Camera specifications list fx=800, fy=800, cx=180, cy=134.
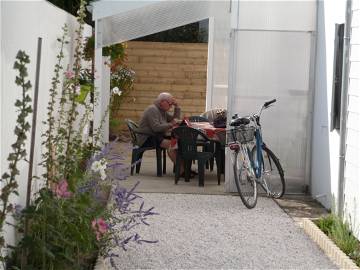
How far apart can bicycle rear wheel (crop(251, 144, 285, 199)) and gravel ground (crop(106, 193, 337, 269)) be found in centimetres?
31

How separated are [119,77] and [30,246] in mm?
11470

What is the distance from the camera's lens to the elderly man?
34.9 ft

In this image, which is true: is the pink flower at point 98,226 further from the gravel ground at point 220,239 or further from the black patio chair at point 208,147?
the black patio chair at point 208,147

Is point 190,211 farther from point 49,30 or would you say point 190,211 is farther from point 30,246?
point 30,246

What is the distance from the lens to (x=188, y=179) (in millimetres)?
10406

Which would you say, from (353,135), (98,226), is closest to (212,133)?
(353,135)

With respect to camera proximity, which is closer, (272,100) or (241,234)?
(241,234)

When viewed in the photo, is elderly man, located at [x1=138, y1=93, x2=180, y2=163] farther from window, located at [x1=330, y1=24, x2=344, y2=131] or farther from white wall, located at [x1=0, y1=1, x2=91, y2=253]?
white wall, located at [x1=0, y1=1, x2=91, y2=253]

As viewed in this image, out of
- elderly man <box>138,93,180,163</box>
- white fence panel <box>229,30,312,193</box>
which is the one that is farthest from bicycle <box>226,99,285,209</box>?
elderly man <box>138,93,180,163</box>

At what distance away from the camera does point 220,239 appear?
22.9ft

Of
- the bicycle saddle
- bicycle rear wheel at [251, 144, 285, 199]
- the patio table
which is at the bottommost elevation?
bicycle rear wheel at [251, 144, 285, 199]

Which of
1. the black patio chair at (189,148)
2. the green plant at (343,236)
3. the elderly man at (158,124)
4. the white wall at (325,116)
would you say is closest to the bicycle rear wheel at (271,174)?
the white wall at (325,116)

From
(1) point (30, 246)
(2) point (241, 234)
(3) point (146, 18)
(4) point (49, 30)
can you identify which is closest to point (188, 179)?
(3) point (146, 18)

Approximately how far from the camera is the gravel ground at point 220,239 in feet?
20.1
